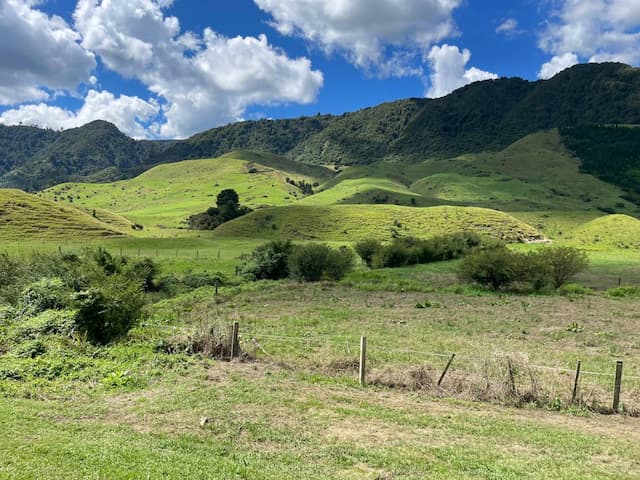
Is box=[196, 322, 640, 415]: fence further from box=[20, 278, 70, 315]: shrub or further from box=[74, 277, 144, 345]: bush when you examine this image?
box=[20, 278, 70, 315]: shrub

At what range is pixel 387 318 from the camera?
89.5 ft

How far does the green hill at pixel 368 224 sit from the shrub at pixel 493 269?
51.6 meters

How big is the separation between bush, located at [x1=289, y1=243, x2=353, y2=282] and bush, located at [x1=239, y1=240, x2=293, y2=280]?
1.45 metres

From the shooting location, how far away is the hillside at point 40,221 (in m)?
88.7

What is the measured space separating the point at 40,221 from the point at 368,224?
7323 centimetres

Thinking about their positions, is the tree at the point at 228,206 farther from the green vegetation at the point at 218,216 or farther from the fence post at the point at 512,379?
the fence post at the point at 512,379

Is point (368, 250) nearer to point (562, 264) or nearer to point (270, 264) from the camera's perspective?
point (270, 264)

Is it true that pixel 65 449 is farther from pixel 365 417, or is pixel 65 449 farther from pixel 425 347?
pixel 425 347

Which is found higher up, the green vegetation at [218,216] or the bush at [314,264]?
the green vegetation at [218,216]

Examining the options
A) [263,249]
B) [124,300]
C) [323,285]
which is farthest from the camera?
[263,249]

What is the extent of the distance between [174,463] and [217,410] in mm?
3127

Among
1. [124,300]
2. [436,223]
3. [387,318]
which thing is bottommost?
[387,318]

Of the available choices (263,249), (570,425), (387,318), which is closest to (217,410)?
(570,425)

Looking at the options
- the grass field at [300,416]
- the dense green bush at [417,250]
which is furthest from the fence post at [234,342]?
the dense green bush at [417,250]
